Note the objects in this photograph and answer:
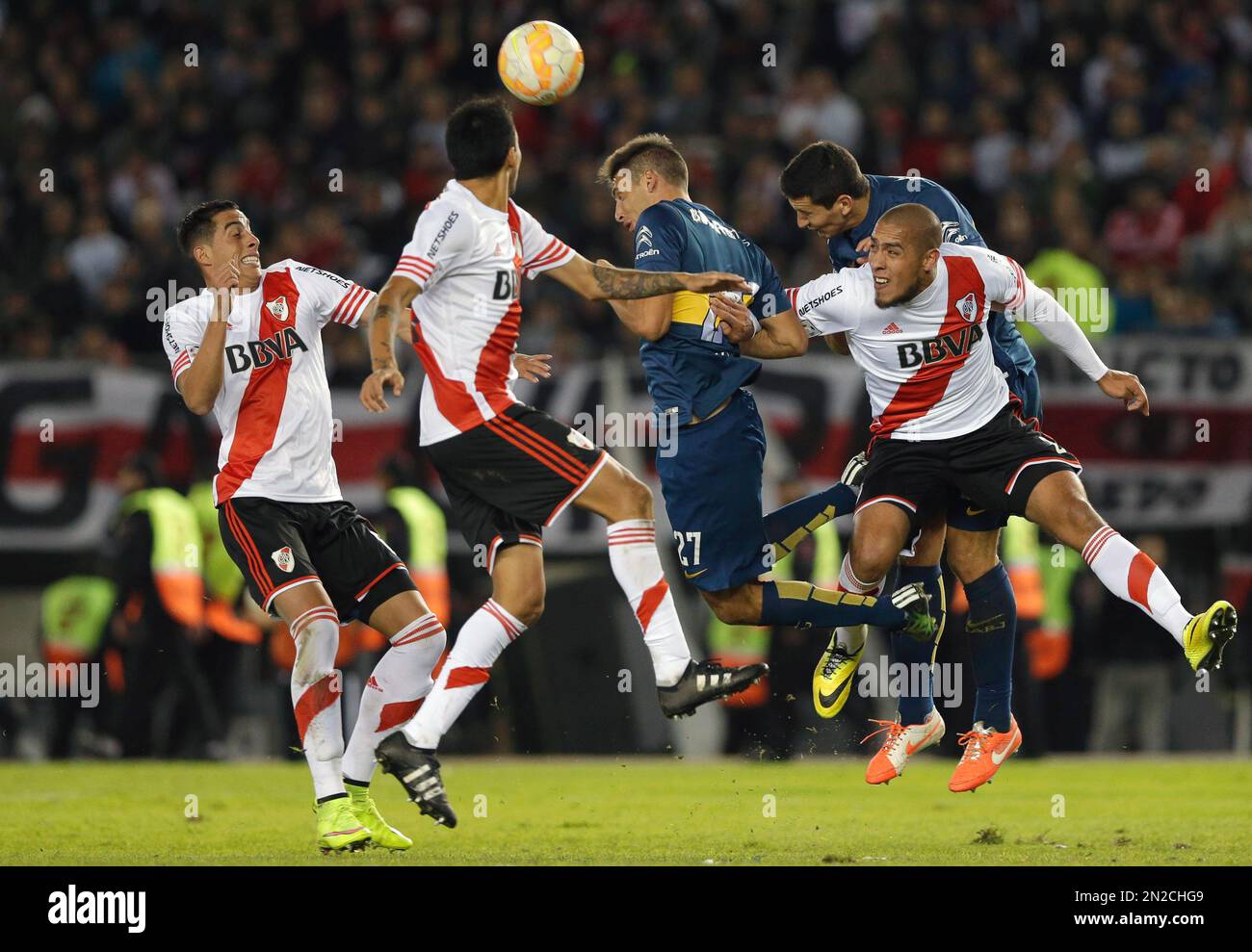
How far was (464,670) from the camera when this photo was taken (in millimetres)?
7633

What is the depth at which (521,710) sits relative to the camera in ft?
45.5

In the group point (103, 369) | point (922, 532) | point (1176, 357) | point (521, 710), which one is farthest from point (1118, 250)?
point (103, 369)

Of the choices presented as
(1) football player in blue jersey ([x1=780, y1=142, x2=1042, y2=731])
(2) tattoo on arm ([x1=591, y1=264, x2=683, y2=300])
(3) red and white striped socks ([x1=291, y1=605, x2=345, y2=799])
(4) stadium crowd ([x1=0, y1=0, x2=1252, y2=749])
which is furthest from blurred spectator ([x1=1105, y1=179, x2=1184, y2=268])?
(3) red and white striped socks ([x1=291, y1=605, x2=345, y2=799])

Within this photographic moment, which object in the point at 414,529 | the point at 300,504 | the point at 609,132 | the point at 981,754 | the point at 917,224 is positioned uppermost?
the point at 609,132

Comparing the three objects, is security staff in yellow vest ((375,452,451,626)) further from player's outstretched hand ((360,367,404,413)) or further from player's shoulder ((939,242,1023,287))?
player's outstretched hand ((360,367,404,413))

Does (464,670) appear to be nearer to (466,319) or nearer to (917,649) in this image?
(466,319)

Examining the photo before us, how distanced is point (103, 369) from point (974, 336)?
813 centimetres

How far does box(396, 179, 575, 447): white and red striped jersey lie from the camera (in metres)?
7.61

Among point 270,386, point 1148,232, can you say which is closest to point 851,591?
point 270,386

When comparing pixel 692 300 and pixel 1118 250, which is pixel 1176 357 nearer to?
pixel 1118 250

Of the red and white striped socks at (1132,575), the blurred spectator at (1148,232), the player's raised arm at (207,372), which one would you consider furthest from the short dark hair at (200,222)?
the blurred spectator at (1148,232)

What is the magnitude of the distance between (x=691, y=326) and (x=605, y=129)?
29.7ft

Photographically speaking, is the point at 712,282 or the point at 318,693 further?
the point at 318,693

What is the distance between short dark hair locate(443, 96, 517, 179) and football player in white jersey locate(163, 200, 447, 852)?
0.98m
